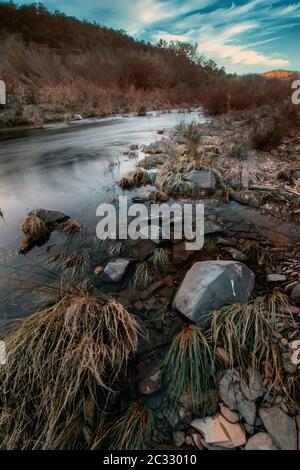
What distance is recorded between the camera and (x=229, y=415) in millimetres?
1525

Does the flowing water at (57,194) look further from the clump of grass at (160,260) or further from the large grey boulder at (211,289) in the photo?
the large grey boulder at (211,289)

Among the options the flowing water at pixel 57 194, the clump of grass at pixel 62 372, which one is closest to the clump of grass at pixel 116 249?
the flowing water at pixel 57 194

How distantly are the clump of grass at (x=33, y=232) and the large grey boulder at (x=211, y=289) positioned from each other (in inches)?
75.8

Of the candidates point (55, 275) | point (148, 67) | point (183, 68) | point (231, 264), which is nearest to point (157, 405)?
point (231, 264)

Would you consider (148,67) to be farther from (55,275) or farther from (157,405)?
(157,405)

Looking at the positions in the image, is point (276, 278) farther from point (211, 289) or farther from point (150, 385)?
point (150, 385)

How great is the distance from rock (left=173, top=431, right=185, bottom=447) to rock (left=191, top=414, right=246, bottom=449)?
79mm

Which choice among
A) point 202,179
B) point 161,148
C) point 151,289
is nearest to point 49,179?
point 161,148

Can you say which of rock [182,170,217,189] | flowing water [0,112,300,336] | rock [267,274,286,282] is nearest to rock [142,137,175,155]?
flowing water [0,112,300,336]

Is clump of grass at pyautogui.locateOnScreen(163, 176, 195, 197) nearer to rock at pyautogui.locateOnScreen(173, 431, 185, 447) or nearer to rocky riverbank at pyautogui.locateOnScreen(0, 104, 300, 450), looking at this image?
rocky riverbank at pyautogui.locateOnScreen(0, 104, 300, 450)

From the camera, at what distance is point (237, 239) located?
2.97 metres

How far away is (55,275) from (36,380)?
1167 millimetres

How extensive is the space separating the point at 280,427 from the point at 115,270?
172 cm
